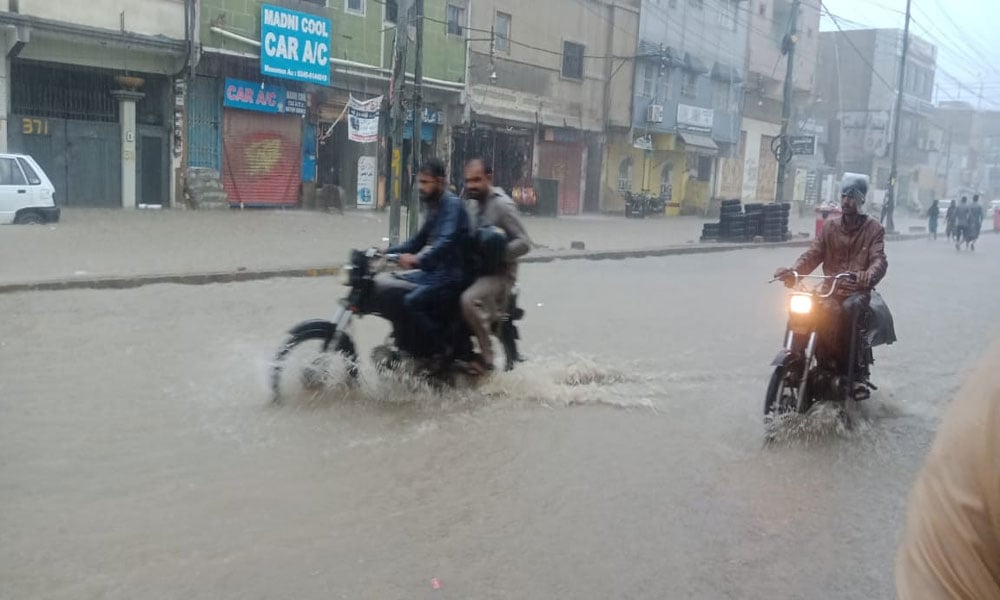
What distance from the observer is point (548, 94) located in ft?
107

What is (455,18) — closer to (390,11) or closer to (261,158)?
(390,11)

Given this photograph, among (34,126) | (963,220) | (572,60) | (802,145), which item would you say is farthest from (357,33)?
(963,220)

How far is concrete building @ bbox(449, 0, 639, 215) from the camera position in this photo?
29.9 meters

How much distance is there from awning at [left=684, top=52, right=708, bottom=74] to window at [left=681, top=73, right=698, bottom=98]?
29cm

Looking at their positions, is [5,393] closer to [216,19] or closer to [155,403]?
[155,403]

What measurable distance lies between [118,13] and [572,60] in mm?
17308

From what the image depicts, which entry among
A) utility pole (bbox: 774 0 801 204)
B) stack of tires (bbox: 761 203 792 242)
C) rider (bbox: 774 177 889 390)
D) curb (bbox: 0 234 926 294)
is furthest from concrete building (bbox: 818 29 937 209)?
rider (bbox: 774 177 889 390)

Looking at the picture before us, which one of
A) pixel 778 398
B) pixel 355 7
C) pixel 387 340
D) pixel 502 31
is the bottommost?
pixel 778 398

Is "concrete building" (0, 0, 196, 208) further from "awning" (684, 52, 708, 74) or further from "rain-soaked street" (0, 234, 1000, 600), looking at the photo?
"awning" (684, 52, 708, 74)

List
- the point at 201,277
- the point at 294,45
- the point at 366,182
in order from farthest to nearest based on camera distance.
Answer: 1. the point at 366,182
2. the point at 294,45
3. the point at 201,277

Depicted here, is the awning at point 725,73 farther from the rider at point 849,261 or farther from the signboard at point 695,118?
the rider at point 849,261

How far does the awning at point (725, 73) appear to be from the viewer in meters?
40.7

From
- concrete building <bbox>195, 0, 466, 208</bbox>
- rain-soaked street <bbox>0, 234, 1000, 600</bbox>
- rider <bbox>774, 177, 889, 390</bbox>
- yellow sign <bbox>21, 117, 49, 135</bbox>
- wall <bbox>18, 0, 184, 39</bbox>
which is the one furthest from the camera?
concrete building <bbox>195, 0, 466, 208</bbox>

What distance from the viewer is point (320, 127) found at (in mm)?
26203
